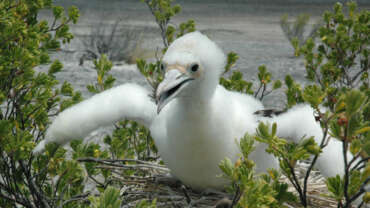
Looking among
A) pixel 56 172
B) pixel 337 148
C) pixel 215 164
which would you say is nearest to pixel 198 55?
pixel 215 164

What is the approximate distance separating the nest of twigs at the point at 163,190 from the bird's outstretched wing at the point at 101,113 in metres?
0.17

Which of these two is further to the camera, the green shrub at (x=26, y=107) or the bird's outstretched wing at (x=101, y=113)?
the bird's outstretched wing at (x=101, y=113)

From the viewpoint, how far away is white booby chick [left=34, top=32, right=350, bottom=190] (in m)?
1.57

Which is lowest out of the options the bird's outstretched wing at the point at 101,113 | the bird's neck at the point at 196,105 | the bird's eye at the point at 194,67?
the bird's outstretched wing at the point at 101,113

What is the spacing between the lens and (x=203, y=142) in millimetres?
1739

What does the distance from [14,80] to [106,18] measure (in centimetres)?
1477

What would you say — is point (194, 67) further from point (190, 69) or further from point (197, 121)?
point (197, 121)

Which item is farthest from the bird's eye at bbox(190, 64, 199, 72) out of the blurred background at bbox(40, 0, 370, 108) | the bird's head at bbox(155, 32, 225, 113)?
the blurred background at bbox(40, 0, 370, 108)

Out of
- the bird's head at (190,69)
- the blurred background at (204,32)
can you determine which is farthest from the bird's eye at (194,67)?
the blurred background at (204,32)

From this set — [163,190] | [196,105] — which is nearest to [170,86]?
[196,105]

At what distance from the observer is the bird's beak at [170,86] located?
1.43 meters

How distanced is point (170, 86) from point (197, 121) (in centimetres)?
31

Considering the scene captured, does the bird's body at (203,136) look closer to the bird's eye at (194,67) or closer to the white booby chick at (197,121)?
the white booby chick at (197,121)

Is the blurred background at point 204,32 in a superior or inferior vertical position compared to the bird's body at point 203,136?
inferior
